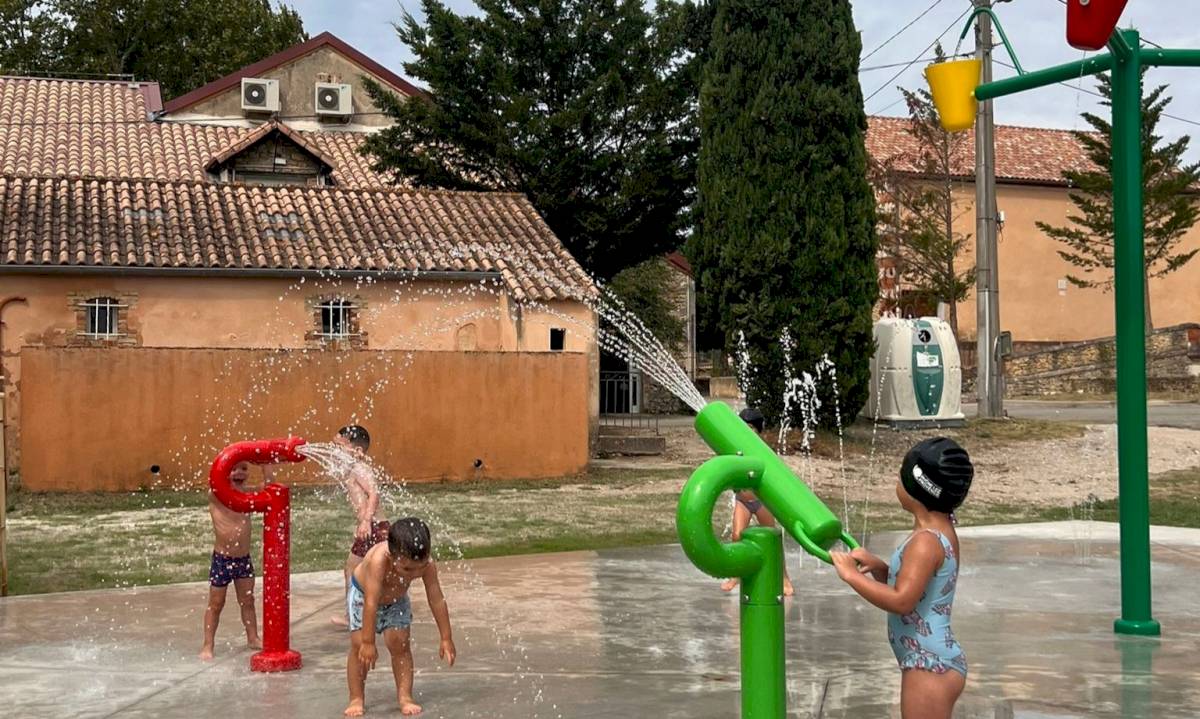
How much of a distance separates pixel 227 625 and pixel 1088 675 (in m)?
4.61

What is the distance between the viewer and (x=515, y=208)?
76.3 feet

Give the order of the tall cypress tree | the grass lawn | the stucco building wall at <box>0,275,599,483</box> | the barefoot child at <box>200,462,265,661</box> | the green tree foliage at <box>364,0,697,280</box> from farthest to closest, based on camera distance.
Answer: the green tree foliage at <box>364,0,697,280</box>, the tall cypress tree, the stucco building wall at <box>0,275,599,483</box>, the grass lawn, the barefoot child at <box>200,462,265,661</box>

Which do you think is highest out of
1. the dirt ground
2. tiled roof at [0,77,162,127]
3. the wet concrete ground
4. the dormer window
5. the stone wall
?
tiled roof at [0,77,162,127]

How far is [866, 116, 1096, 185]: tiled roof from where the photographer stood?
4466 cm

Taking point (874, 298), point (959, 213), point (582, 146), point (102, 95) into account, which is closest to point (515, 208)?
point (582, 146)

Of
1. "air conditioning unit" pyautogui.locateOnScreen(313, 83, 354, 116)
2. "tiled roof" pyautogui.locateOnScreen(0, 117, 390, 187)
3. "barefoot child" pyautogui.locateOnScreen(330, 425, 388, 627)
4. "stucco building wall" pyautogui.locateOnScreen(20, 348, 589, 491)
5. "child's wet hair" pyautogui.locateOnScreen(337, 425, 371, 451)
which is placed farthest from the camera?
"air conditioning unit" pyautogui.locateOnScreen(313, 83, 354, 116)

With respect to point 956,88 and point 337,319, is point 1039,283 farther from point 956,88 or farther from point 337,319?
point 956,88

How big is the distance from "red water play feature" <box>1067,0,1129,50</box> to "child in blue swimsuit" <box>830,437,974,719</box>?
9.53ft

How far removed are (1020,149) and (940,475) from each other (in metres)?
45.4

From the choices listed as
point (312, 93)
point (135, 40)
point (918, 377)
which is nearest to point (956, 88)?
point (918, 377)

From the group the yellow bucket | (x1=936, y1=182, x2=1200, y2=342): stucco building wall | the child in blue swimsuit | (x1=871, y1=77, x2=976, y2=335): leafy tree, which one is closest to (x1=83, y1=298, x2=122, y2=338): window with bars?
the yellow bucket

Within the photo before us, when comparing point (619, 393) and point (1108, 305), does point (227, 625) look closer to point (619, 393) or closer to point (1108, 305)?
point (619, 393)

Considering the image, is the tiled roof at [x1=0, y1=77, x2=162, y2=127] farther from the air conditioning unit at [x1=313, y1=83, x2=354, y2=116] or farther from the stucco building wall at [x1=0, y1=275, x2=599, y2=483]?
the stucco building wall at [x1=0, y1=275, x2=599, y2=483]

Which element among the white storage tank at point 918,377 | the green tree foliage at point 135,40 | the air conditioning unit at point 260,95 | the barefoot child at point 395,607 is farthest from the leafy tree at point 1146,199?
the barefoot child at point 395,607
